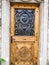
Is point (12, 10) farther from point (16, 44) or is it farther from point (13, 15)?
point (16, 44)

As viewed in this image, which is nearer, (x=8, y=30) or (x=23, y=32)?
(x=8, y=30)

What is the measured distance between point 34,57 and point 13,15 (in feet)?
5.12

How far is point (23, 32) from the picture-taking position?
877 cm

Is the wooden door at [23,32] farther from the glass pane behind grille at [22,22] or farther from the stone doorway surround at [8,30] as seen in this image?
the stone doorway surround at [8,30]

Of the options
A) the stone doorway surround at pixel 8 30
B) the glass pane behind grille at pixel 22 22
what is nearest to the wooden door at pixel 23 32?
the glass pane behind grille at pixel 22 22

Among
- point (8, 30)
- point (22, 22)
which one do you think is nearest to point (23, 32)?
point (22, 22)

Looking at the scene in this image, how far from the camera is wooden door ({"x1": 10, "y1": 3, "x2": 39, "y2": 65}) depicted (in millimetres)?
8734

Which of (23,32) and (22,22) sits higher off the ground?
(22,22)

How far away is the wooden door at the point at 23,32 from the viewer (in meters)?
8.73

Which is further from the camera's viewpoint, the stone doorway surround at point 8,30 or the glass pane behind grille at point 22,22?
the glass pane behind grille at point 22,22

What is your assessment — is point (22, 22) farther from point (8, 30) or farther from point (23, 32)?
point (8, 30)

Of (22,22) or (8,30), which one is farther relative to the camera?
(22,22)

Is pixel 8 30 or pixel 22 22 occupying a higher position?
pixel 22 22

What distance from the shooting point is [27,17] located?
8.77m
